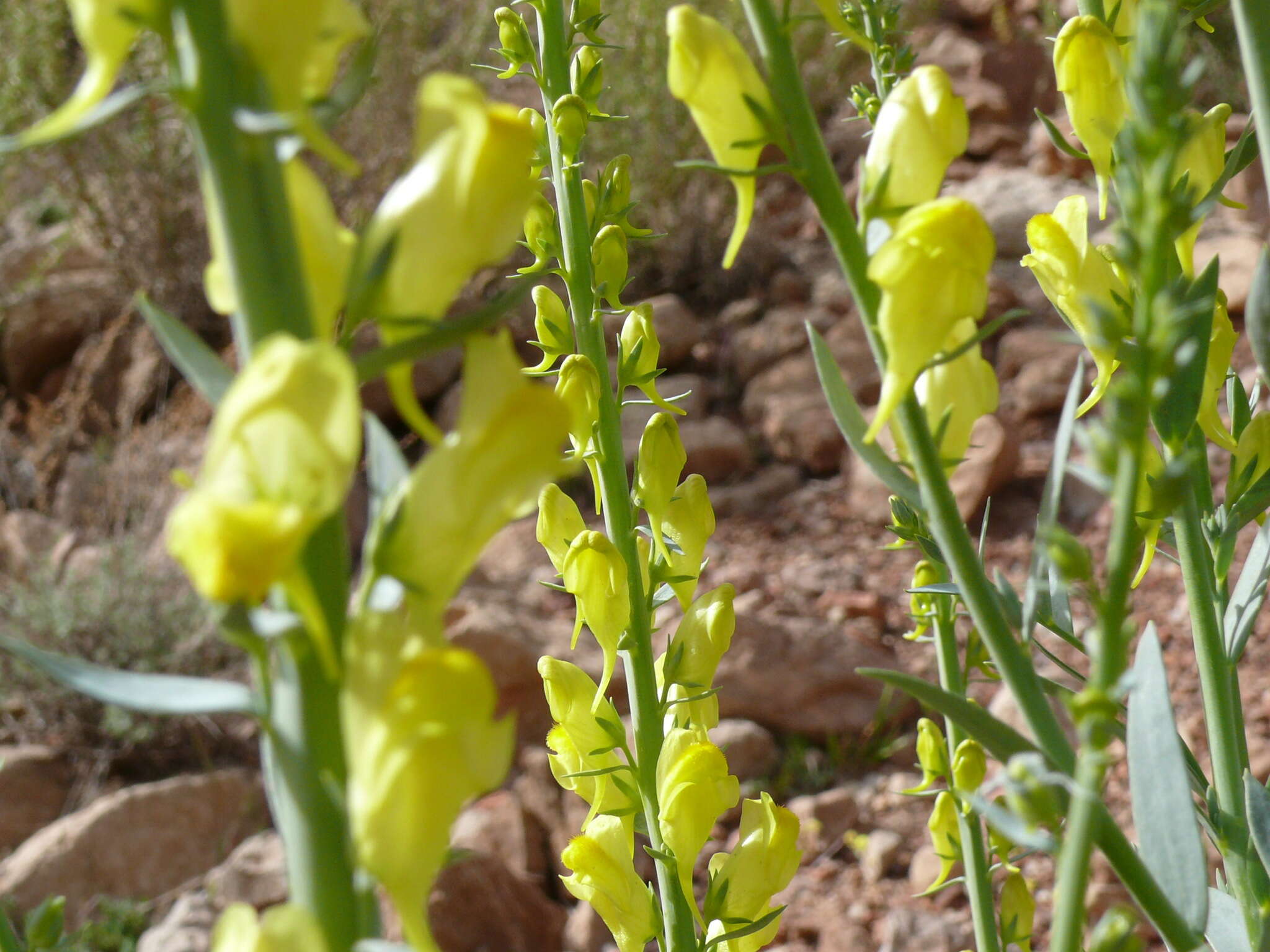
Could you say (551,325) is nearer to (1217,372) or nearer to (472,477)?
(1217,372)

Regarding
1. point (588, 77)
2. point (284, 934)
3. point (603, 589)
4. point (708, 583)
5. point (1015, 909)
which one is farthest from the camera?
point (708, 583)

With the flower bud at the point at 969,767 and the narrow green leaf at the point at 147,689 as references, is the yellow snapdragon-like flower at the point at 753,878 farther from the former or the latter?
the narrow green leaf at the point at 147,689

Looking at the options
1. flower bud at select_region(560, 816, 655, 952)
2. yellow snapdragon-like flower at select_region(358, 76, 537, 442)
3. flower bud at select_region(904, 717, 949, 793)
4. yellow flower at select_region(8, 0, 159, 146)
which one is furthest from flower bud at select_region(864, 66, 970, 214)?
flower bud at select_region(904, 717, 949, 793)

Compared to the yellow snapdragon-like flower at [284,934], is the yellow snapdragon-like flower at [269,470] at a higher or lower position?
higher

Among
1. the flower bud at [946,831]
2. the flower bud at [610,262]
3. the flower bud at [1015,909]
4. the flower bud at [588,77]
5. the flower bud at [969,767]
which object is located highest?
the flower bud at [588,77]

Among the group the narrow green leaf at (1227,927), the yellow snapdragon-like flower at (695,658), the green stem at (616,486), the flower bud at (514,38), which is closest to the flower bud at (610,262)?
the green stem at (616,486)

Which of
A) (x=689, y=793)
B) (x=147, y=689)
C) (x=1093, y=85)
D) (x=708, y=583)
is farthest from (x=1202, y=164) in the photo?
(x=708, y=583)

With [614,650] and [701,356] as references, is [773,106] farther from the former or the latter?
[701,356]
